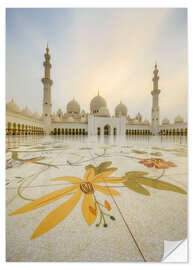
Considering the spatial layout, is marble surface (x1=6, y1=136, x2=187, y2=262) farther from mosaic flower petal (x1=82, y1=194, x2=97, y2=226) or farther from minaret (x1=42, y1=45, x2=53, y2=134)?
minaret (x1=42, y1=45, x2=53, y2=134)

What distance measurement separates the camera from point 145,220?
16.5 inches

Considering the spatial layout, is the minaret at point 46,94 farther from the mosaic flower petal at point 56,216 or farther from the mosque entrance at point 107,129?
the mosaic flower petal at point 56,216

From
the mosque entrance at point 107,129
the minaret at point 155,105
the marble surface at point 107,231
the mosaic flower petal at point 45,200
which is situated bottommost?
the marble surface at point 107,231

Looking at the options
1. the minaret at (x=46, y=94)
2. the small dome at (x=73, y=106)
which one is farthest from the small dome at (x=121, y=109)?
the minaret at (x=46, y=94)

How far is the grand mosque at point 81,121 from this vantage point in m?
7.99

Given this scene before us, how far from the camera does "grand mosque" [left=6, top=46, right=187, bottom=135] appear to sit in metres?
7.99

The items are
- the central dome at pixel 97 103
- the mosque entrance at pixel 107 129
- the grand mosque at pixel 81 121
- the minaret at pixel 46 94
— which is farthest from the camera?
the central dome at pixel 97 103

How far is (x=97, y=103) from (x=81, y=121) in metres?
4.38

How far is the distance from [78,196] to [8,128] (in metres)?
7.19

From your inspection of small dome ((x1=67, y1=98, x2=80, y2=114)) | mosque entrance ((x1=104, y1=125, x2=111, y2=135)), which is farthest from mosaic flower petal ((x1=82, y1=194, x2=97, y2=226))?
small dome ((x1=67, y1=98, x2=80, y2=114))

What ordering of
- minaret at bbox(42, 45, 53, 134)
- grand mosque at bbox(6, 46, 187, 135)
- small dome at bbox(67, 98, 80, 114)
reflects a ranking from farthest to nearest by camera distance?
small dome at bbox(67, 98, 80, 114), minaret at bbox(42, 45, 53, 134), grand mosque at bbox(6, 46, 187, 135)
